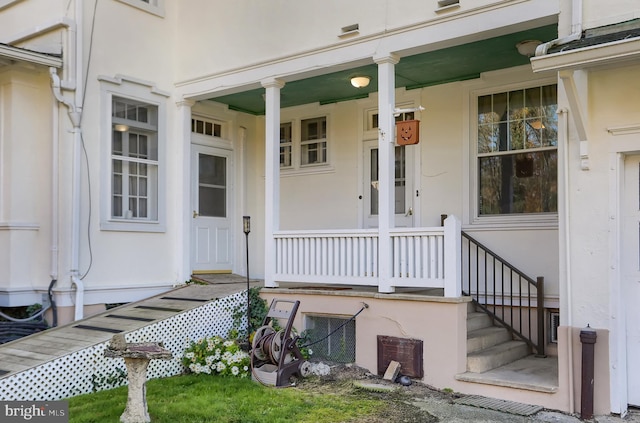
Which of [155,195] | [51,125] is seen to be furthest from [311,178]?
[51,125]

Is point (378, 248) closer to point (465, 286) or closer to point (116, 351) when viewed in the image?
point (465, 286)

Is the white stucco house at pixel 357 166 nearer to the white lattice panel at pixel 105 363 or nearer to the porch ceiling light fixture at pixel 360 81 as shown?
the porch ceiling light fixture at pixel 360 81

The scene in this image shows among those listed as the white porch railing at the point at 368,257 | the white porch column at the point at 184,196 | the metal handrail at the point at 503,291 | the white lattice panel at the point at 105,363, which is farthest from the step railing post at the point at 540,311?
the white porch column at the point at 184,196

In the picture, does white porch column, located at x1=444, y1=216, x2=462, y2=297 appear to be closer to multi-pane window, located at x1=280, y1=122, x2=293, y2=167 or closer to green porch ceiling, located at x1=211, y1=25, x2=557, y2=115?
green porch ceiling, located at x1=211, y1=25, x2=557, y2=115

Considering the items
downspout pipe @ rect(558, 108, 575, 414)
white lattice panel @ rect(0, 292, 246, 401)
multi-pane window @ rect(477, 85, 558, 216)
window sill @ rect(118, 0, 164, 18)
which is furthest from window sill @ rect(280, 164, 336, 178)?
downspout pipe @ rect(558, 108, 575, 414)

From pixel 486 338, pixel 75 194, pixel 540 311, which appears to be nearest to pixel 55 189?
pixel 75 194

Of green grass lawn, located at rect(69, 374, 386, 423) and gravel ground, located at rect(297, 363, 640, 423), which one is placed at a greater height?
green grass lawn, located at rect(69, 374, 386, 423)

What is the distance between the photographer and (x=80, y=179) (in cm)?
786

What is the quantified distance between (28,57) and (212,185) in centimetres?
348

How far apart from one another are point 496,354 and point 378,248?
177 centimetres

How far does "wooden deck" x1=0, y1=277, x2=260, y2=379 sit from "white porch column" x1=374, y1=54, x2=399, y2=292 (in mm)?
2224

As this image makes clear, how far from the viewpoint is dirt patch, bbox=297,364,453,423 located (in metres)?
5.32

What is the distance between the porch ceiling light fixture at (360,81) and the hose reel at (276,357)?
133 inches

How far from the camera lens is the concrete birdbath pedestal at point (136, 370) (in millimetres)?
4941
